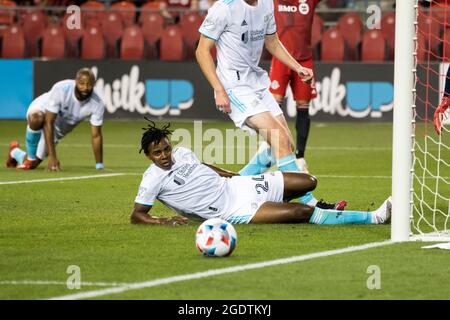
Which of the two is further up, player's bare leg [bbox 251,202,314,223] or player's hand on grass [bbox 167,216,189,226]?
player's bare leg [bbox 251,202,314,223]

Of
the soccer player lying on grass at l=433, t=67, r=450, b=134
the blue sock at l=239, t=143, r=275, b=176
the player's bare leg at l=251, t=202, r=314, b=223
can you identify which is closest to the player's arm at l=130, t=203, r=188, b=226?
the player's bare leg at l=251, t=202, r=314, b=223

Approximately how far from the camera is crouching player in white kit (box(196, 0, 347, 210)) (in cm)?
1014

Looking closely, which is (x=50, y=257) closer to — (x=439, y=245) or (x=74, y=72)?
(x=439, y=245)

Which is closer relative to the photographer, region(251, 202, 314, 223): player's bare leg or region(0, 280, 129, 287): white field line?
region(0, 280, 129, 287): white field line

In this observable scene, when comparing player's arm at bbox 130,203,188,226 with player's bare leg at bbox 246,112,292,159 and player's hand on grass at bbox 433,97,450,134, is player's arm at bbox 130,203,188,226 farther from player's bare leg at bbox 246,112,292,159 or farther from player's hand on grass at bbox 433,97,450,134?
player's hand on grass at bbox 433,97,450,134

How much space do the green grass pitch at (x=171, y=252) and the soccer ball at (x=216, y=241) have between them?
68mm

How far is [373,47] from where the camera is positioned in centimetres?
2294

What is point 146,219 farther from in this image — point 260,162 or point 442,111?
point 442,111

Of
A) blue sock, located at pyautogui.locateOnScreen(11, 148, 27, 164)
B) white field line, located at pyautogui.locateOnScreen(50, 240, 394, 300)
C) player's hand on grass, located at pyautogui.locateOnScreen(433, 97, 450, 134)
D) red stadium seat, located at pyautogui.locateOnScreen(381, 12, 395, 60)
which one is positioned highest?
player's hand on grass, located at pyautogui.locateOnScreen(433, 97, 450, 134)

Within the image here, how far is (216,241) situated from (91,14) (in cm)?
1765

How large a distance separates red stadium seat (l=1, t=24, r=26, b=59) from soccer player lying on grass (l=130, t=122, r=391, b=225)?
49.2 ft

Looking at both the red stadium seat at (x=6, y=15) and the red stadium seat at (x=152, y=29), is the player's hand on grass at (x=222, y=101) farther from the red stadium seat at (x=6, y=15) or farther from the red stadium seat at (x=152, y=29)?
the red stadium seat at (x=6, y=15)

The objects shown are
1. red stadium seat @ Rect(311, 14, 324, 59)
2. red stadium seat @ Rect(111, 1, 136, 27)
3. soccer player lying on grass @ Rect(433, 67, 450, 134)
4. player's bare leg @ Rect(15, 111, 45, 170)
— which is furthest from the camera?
red stadium seat @ Rect(111, 1, 136, 27)
